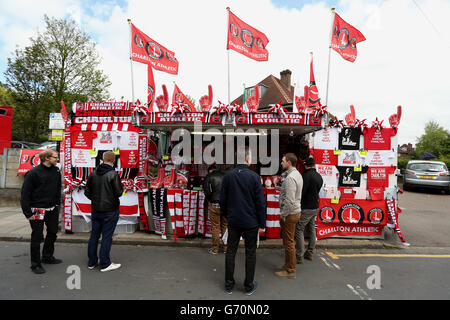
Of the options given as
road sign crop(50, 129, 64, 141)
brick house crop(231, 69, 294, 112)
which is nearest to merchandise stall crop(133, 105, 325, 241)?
road sign crop(50, 129, 64, 141)

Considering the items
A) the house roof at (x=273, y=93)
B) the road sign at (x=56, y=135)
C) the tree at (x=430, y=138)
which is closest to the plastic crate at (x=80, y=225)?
the road sign at (x=56, y=135)

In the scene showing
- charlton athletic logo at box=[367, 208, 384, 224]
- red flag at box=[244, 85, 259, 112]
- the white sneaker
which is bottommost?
the white sneaker

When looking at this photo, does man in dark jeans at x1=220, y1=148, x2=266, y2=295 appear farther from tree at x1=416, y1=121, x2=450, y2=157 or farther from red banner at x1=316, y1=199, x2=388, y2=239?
tree at x1=416, y1=121, x2=450, y2=157

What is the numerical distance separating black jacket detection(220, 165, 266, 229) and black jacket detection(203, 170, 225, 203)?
1.25 metres

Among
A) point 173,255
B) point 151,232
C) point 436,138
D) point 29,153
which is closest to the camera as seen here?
point 173,255

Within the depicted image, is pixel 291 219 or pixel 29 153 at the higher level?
pixel 29 153

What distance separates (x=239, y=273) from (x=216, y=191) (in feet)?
4.89

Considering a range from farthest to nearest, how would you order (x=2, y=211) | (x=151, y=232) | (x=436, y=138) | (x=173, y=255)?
(x=436, y=138)
(x=2, y=211)
(x=151, y=232)
(x=173, y=255)

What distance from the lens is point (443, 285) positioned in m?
3.90

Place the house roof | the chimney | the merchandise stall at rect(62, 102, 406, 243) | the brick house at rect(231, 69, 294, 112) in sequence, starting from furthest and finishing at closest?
the chimney, the brick house at rect(231, 69, 294, 112), the house roof, the merchandise stall at rect(62, 102, 406, 243)

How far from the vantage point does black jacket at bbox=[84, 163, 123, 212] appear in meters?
4.09

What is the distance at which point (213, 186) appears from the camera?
16.2 ft
